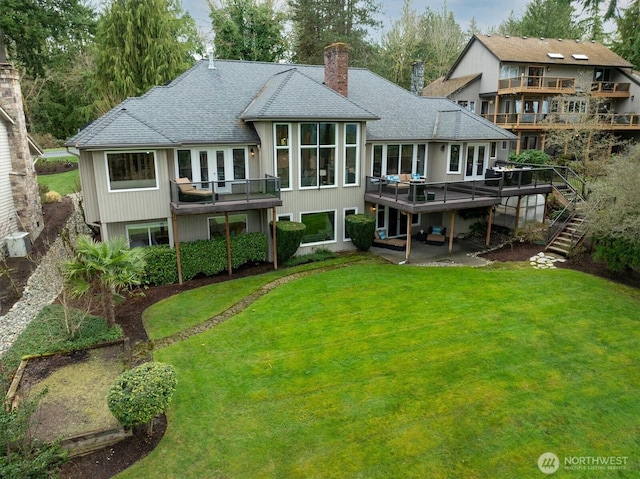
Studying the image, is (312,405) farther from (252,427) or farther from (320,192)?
(320,192)

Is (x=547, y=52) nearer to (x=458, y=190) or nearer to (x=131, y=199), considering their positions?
(x=458, y=190)

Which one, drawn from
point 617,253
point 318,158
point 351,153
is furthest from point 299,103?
point 617,253

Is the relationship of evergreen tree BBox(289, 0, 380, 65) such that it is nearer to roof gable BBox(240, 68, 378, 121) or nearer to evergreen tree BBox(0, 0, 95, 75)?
evergreen tree BBox(0, 0, 95, 75)

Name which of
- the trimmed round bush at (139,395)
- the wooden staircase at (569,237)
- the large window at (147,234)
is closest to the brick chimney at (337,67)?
the large window at (147,234)

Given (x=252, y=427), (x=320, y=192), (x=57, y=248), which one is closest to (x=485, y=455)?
(x=252, y=427)

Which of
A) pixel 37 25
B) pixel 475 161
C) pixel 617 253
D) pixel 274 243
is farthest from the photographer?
pixel 37 25

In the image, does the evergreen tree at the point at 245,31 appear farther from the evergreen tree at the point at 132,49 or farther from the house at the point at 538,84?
the house at the point at 538,84

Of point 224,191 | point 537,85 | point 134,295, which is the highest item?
point 537,85
